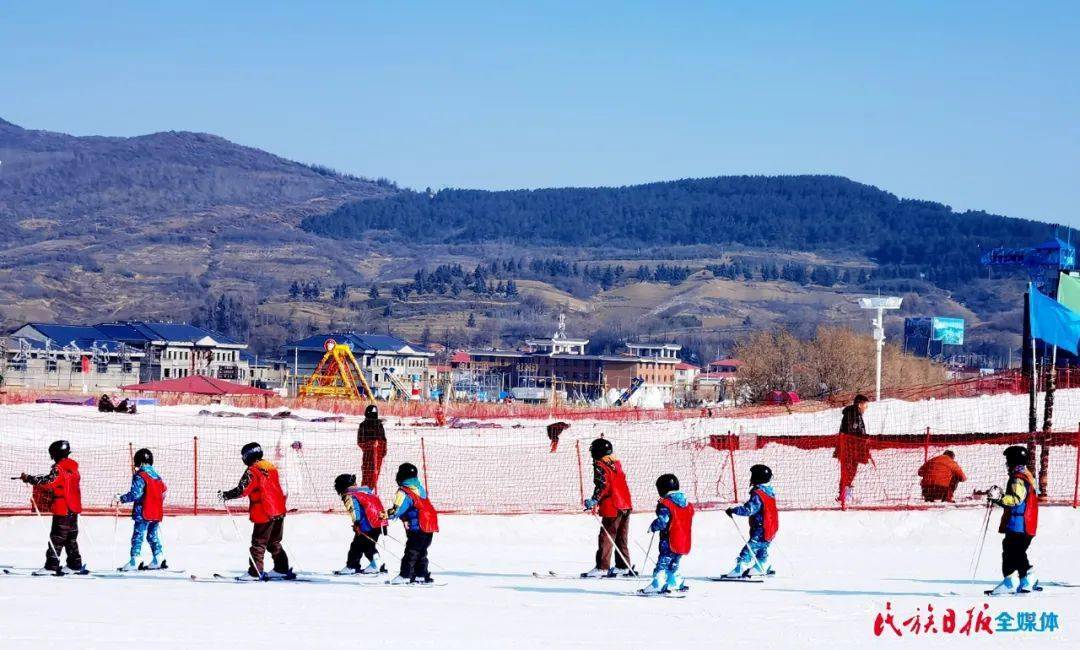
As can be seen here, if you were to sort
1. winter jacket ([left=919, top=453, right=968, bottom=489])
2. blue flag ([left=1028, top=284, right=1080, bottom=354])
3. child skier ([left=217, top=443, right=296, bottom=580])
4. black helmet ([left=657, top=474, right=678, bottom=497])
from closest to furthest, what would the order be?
black helmet ([left=657, top=474, right=678, bottom=497]) < child skier ([left=217, top=443, right=296, bottom=580]) < winter jacket ([left=919, top=453, right=968, bottom=489]) < blue flag ([left=1028, top=284, right=1080, bottom=354])

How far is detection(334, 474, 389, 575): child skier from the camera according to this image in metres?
16.9

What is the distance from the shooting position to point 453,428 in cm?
4988

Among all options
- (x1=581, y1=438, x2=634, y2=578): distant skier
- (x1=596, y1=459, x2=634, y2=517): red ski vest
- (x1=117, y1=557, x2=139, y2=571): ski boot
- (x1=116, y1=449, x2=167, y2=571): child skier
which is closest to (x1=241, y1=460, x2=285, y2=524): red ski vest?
(x1=116, y1=449, x2=167, y2=571): child skier

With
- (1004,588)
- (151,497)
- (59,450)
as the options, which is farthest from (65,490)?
(1004,588)

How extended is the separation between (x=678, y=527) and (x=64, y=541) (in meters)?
6.31

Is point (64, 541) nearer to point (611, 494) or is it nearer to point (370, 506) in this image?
point (370, 506)

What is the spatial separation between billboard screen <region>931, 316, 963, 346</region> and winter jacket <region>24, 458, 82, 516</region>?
10326 cm

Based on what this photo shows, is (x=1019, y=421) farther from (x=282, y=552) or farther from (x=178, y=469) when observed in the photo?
(x=282, y=552)

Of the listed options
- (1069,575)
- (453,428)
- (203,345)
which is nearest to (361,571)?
(1069,575)

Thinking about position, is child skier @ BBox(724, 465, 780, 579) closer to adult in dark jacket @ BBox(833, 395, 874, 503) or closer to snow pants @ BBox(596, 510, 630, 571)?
snow pants @ BBox(596, 510, 630, 571)

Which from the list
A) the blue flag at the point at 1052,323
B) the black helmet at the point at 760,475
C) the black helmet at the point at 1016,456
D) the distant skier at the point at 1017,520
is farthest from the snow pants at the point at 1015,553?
the blue flag at the point at 1052,323

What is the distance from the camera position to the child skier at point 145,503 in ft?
56.5

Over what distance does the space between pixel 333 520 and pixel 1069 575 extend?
9064mm

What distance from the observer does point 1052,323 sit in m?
24.6
